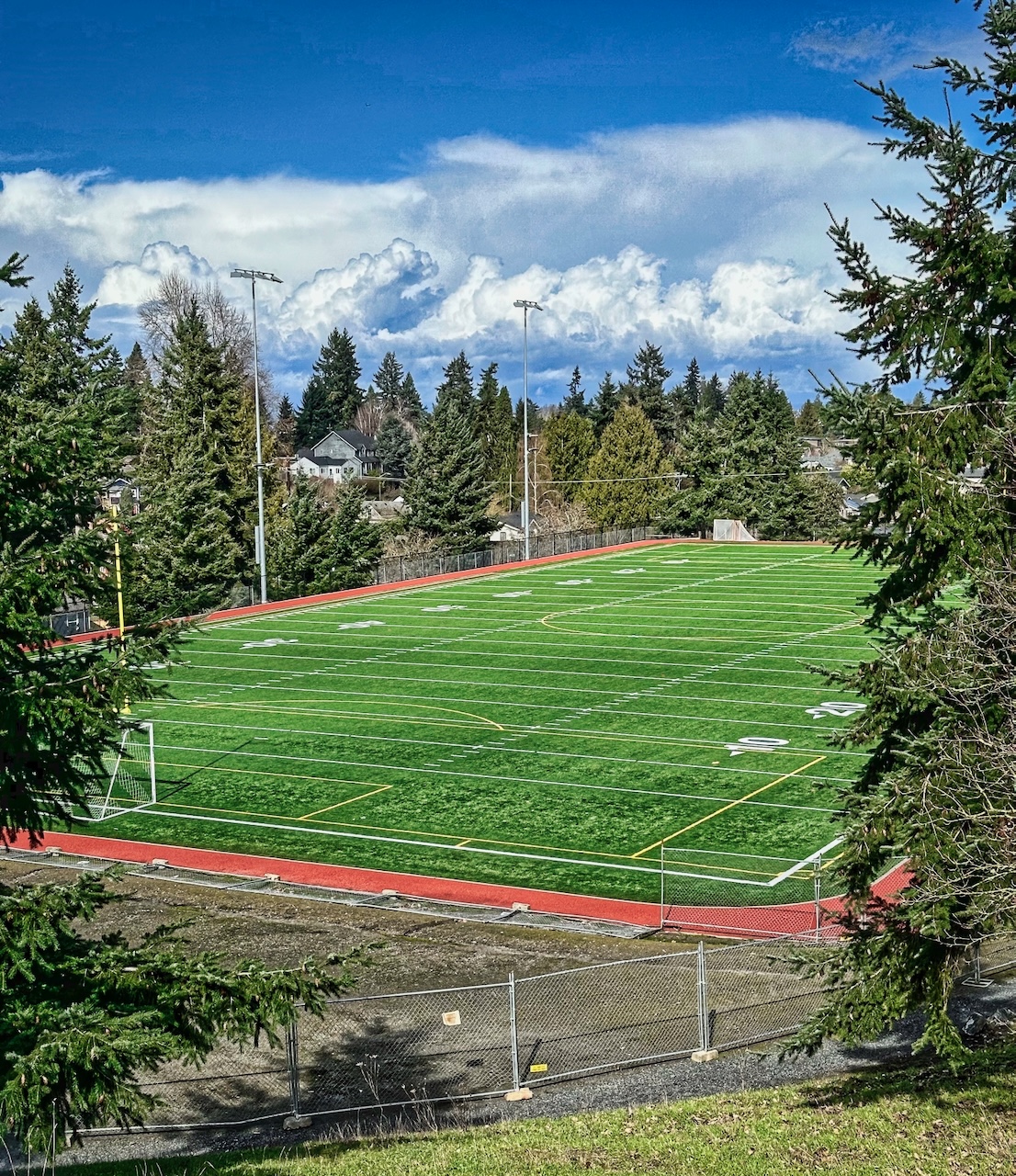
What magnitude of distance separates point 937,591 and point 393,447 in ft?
402

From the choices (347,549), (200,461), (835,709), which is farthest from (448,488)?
(835,709)

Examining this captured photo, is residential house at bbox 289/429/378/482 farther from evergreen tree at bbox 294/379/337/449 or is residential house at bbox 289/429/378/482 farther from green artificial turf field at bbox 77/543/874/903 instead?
green artificial turf field at bbox 77/543/874/903

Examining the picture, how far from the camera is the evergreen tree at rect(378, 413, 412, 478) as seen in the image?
131 metres

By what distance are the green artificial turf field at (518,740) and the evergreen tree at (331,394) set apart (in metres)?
104

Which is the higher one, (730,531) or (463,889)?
(730,531)

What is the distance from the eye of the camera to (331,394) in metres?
150

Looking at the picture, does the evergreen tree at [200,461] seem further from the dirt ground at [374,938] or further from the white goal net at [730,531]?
the dirt ground at [374,938]

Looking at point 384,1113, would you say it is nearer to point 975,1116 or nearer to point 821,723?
point 975,1116

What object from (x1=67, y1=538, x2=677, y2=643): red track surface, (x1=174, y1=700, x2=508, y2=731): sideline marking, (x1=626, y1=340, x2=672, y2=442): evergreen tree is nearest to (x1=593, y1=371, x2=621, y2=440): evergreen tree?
(x1=626, y1=340, x2=672, y2=442): evergreen tree

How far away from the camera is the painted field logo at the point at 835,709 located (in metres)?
30.5

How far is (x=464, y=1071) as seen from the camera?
1362 centimetres

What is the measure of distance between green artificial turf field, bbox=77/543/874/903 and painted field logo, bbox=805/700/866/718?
0.28 ft

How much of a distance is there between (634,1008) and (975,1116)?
508cm

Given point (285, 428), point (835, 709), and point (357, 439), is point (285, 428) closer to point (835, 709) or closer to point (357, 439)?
point (357, 439)
